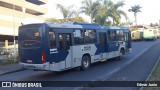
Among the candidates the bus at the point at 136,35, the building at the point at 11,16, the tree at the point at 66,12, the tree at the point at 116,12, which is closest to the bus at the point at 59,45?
the building at the point at 11,16

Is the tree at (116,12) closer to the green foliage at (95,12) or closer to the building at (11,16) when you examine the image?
the green foliage at (95,12)

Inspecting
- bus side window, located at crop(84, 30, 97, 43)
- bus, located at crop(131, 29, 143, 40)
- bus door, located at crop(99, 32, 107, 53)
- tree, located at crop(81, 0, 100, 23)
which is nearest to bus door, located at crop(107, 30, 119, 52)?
bus door, located at crop(99, 32, 107, 53)

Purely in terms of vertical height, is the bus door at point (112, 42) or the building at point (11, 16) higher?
the building at point (11, 16)

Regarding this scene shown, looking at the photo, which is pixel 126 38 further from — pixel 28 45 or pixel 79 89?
pixel 79 89

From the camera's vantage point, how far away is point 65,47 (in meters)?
15.3

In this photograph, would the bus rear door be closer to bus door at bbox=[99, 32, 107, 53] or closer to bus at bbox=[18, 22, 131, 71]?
bus at bbox=[18, 22, 131, 71]

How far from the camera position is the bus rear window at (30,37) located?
46.7ft

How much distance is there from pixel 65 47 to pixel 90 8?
120ft

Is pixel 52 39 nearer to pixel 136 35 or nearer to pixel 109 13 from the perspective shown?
pixel 109 13

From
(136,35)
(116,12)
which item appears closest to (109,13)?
(116,12)

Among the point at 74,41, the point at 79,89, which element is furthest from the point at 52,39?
the point at 79,89

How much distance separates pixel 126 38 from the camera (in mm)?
24391

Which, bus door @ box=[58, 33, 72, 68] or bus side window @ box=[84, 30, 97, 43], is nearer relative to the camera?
bus door @ box=[58, 33, 72, 68]

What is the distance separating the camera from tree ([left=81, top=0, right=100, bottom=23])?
51062 millimetres
